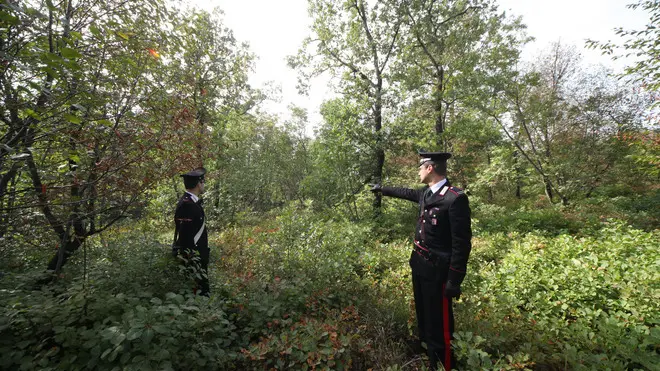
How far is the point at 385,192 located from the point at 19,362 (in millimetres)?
3995

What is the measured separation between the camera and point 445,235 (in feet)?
9.72

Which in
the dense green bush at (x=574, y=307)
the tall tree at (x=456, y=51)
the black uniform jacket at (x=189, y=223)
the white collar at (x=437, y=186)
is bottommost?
the dense green bush at (x=574, y=307)

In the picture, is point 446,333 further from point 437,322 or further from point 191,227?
point 191,227

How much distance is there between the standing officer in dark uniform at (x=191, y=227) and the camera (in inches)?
144

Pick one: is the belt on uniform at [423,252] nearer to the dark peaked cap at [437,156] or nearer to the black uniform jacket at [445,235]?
the black uniform jacket at [445,235]

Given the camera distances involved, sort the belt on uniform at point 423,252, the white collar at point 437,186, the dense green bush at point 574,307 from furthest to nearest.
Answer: the white collar at point 437,186 < the belt on uniform at point 423,252 < the dense green bush at point 574,307


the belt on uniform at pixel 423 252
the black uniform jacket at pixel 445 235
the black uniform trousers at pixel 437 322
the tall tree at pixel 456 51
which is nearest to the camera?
the black uniform jacket at pixel 445 235

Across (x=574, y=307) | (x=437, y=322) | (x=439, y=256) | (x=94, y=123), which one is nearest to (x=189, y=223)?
(x=94, y=123)

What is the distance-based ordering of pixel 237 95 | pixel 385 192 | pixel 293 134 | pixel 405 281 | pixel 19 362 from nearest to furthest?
pixel 19 362 < pixel 385 192 < pixel 405 281 < pixel 237 95 < pixel 293 134

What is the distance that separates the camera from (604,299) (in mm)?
3383

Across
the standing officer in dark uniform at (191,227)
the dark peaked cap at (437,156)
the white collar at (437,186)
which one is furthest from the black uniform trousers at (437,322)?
the standing officer in dark uniform at (191,227)

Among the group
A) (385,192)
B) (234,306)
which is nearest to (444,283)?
(385,192)

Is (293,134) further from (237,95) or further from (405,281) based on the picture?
(405,281)

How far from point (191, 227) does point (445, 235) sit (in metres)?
3.64
